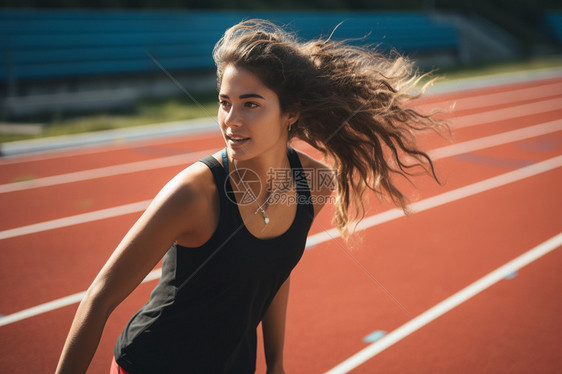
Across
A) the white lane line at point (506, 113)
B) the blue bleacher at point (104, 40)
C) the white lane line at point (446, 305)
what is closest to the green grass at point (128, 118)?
the blue bleacher at point (104, 40)

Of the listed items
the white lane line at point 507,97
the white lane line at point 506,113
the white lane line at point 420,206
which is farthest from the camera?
the white lane line at point 507,97

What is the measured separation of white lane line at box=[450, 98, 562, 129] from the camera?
1168 centimetres

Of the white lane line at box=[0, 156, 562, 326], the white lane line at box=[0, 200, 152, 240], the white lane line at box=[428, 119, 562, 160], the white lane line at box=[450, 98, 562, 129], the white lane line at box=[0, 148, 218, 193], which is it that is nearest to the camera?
the white lane line at box=[0, 156, 562, 326]

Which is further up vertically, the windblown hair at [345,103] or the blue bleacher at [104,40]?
the windblown hair at [345,103]

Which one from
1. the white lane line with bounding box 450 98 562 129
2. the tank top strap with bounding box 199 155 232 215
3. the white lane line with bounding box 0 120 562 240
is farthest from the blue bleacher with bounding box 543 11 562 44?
the tank top strap with bounding box 199 155 232 215

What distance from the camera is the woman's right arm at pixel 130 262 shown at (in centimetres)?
147

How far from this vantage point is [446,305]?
12.3 feet

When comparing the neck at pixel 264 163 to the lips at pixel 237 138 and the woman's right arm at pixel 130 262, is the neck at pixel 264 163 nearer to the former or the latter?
the lips at pixel 237 138

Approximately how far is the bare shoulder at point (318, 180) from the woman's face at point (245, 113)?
1.15 ft

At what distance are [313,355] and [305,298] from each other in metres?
0.72

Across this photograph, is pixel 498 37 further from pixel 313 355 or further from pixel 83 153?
pixel 313 355

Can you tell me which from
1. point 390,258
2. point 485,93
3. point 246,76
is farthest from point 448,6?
point 246,76

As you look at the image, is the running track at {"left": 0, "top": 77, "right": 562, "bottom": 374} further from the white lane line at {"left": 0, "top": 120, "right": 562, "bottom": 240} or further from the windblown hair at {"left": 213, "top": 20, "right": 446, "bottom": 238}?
the windblown hair at {"left": 213, "top": 20, "right": 446, "bottom": 238}

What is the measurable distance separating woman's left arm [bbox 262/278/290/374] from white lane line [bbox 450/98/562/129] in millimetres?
9668
